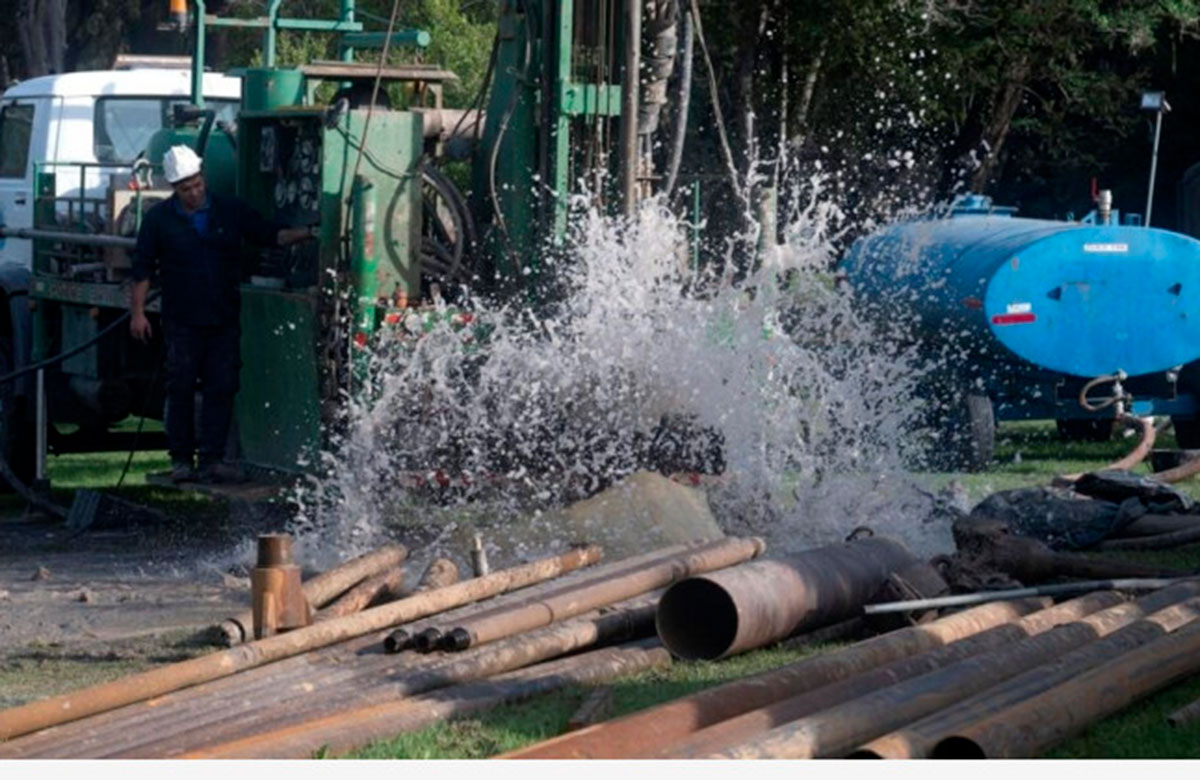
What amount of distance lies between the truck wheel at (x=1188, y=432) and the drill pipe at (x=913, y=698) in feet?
30.2

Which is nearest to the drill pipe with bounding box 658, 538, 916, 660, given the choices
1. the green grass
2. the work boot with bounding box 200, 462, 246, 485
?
the green grass

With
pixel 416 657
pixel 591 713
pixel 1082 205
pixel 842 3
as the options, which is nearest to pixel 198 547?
pixel 416 657

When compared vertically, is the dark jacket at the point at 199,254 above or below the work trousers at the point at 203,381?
above

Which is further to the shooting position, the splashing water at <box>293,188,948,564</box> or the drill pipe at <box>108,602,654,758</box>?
the splashing water at <box>293,188,948,564</box>

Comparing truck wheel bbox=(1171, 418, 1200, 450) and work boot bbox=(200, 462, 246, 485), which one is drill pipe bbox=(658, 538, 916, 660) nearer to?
work boot bbox=(200, 462, 246, 485)

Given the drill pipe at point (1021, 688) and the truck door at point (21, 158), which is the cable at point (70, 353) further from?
the drill pipe at point (1021, 688)

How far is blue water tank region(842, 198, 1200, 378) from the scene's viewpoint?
1602cm

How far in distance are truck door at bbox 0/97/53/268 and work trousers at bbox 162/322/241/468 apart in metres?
4.52

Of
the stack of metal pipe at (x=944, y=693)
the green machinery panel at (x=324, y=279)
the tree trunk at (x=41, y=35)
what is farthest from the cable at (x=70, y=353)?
the tree trunk at (x=41, y=35)

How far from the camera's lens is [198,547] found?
508 inches

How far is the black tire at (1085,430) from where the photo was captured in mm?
18250

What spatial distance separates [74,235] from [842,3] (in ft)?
34.6

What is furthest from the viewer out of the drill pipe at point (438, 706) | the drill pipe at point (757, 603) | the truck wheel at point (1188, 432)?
the truck wheel at point (1188, 432)

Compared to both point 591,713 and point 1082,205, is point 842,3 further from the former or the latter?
point 591,713
